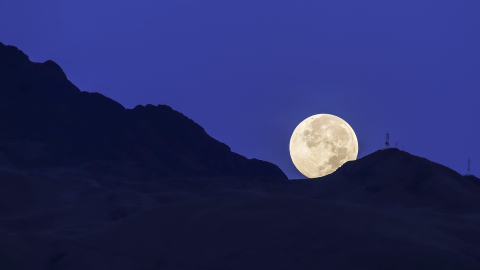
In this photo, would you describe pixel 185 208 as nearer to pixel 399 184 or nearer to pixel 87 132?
pixel 399 184

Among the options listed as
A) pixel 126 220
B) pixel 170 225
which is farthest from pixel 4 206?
pixel 170 225

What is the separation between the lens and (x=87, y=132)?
230 ft

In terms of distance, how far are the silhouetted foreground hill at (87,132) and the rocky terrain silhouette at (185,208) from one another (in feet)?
0.64

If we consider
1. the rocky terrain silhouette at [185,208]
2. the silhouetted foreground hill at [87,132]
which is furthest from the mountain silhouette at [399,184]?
the silhouetted foreground hill at [87,132]

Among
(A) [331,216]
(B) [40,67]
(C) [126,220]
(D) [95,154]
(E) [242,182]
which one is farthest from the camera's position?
(B) [40,67]

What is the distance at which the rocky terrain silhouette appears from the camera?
65.8 feet

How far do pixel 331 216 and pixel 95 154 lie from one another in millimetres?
45203

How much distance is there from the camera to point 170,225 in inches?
986

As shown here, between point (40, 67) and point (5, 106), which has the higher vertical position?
point (40, 67)

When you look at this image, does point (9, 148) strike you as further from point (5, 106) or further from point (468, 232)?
point (468, 232)

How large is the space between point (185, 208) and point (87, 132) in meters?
45.2

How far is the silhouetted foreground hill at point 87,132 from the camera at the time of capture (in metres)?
61.6

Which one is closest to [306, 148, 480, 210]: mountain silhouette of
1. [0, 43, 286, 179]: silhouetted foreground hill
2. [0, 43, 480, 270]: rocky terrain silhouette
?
[0, 43, 480, 270]: rocky terrain silhouette

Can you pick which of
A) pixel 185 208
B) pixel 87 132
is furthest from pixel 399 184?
pixel 87 132
